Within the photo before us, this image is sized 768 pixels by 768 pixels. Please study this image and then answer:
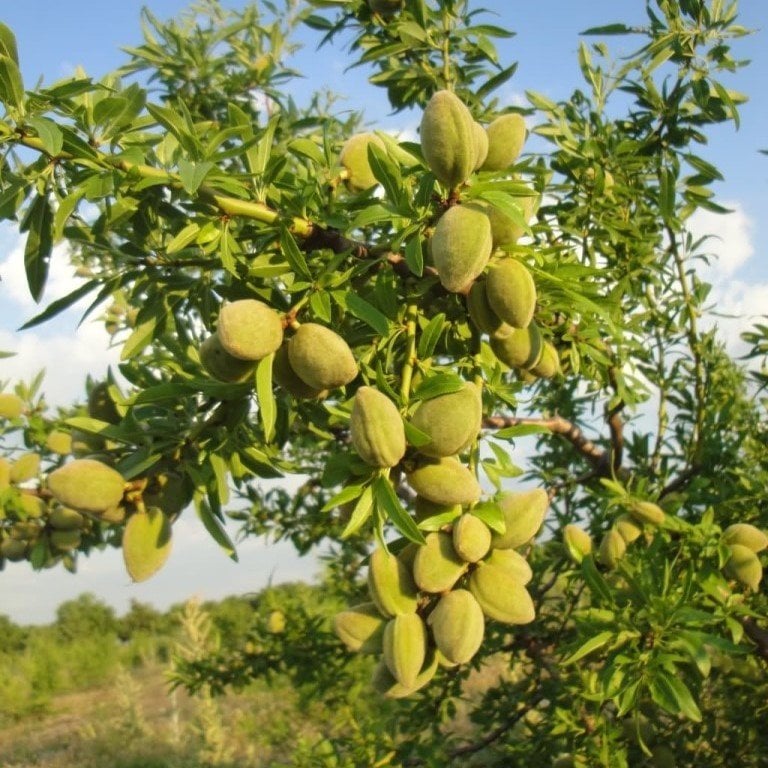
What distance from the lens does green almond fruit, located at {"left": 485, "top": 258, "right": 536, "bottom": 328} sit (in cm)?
111

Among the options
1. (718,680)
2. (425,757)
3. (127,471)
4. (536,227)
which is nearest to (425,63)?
(536,227)

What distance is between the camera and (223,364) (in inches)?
46.5

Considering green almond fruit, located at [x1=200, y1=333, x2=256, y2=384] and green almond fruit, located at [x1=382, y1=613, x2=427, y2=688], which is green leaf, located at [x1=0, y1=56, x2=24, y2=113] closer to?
green almond fruit, located at [x1=200, y1=333, x2=256, y2=384]

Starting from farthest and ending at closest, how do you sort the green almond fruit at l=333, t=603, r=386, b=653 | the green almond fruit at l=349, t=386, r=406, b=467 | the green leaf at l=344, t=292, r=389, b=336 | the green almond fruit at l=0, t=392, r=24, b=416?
the green almond fruit at l=0, t=392, r=24, b=416 < the green almond fruit at l=333, t=603, r=386, b=653 < the green leaf at l=344, t=292, r=389, b=336 < the green almond fruit at l=349, t=386, r=406, b=467

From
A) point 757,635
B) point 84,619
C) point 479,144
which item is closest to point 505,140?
point 479,144

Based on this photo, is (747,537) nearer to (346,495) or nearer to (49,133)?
(346,495)

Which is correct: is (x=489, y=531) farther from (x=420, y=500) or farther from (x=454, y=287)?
(x=454, y=287)

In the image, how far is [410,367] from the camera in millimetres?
1156

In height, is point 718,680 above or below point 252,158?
below

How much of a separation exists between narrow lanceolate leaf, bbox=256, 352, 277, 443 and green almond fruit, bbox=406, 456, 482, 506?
0.21 m

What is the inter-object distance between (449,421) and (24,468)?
6.03 feet

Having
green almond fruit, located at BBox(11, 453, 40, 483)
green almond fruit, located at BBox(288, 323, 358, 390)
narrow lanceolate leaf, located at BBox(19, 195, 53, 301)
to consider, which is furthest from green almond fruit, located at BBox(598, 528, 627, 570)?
green almond fruit, located at BBox(11, 453, 40, 483)

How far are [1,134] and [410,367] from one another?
27.0 inches

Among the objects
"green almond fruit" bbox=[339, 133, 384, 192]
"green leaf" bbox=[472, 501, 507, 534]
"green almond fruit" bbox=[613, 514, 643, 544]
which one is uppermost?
"green almond fruit" bbox=[339, 133, 384, 192]
